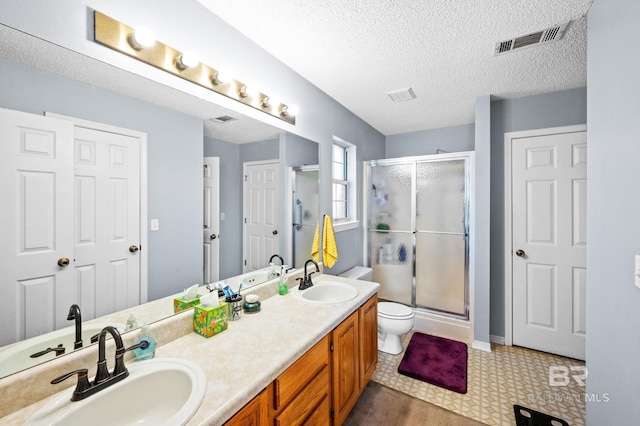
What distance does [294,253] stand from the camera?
6.94 ft

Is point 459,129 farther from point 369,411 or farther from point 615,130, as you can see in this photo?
point 369,411

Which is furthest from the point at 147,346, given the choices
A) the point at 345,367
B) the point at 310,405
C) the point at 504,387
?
the point at 504,387

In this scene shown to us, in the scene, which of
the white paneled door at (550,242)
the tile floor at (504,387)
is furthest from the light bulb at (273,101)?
the white paneled door at (550,242)

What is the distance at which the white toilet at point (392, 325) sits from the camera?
2.46 meters

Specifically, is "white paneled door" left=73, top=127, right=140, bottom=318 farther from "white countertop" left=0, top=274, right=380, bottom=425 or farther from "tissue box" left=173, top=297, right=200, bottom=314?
"white countertop" left=0, top=274, right=380, bottom=425

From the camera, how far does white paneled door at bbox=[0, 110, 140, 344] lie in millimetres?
828

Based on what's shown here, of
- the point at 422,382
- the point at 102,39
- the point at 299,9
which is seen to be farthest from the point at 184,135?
the point at 422,382

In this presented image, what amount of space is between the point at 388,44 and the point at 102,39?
1.55m

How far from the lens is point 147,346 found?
1.06 m

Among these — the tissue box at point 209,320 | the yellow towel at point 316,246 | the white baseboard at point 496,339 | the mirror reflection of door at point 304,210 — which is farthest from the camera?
the white baseboard at point 496,339

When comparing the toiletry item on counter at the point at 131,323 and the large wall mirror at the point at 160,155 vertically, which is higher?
the large wall mirror at the point at 160,155

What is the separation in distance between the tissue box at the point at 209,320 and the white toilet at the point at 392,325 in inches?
66.0

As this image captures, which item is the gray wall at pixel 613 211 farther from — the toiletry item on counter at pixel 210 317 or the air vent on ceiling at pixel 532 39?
the toiletry item on counter at pixel 210 317

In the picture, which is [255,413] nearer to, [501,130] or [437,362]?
[437,362]
